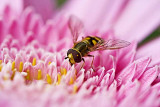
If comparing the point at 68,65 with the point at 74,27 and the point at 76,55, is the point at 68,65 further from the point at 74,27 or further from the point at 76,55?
the point at 74,27

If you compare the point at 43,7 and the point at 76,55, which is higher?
the point at 43,7

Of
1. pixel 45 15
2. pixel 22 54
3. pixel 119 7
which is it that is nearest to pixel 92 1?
pixel 119 7

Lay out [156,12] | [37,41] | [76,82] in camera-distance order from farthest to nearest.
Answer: [156,12] → [37,41] → [76,82]

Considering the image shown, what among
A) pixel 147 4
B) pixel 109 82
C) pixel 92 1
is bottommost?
pixel 109 82

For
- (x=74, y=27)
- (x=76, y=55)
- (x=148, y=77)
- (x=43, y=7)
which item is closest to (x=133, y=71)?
(x=148, y=77)

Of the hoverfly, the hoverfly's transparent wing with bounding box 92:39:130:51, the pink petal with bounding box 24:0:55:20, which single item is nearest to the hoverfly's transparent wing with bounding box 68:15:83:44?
the hoverfly

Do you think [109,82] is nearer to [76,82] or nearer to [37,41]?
[76,82]
